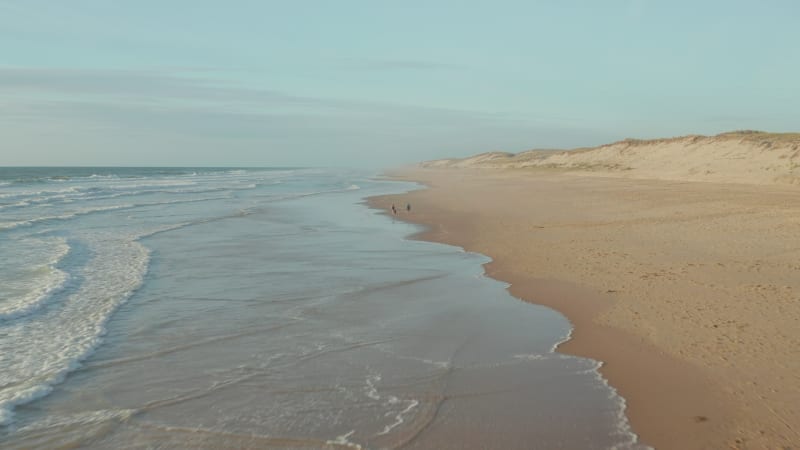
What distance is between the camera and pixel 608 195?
108 ft

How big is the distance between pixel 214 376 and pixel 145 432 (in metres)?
1.56

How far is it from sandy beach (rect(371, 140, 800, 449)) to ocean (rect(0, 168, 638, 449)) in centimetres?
64

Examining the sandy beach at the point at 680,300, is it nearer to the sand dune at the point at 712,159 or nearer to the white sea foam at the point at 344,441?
the white sea foam at the point at 344,441

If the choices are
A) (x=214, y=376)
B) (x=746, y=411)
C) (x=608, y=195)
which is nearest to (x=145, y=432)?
(x=214, y=376)

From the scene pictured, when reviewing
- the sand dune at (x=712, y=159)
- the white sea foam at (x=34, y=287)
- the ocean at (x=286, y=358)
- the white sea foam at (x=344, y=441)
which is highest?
the sand dune at (x=712, y=159)

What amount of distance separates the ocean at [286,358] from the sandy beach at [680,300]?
64 cm

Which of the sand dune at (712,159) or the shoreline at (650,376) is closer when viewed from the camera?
the shoreline at (650,376)

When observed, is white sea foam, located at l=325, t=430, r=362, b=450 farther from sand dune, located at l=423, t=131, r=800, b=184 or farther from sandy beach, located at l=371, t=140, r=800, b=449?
sand dune, located at l=423, t=131, r=800, b=184

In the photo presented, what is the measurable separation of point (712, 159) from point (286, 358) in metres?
51.0

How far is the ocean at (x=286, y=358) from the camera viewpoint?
5.94 metres

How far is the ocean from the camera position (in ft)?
19.5

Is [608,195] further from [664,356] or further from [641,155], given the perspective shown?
[641,155]

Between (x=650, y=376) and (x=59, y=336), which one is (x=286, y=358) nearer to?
(x=59, y=336)

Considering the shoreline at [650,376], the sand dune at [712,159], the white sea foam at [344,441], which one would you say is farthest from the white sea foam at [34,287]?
the sand dune at [712,159]
